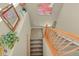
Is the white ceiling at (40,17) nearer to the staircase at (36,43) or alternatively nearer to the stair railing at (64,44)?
the staircase at (36,43)

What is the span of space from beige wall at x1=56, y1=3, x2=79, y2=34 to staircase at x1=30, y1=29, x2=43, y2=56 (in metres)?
1.14

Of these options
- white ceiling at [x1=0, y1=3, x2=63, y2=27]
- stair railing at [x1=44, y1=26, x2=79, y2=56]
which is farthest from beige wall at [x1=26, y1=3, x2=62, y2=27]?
stair railing at [x1=44, y1=26, x2=79, y2=56]

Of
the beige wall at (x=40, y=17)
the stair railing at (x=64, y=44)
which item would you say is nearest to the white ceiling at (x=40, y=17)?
the beige wall at (x=40, y=17)

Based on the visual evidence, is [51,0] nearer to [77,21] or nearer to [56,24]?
[77,21]

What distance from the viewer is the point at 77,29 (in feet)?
17.2

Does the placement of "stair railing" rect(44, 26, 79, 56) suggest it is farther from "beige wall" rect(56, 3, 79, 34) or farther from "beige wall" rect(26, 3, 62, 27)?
"beige wall" rect(26, 3, 62, 27)

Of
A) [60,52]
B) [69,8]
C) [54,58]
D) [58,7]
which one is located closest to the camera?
[54,58]

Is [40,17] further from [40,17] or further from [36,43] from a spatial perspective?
[36,43]

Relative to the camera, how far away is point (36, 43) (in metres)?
7.18

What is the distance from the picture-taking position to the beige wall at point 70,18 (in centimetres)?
514

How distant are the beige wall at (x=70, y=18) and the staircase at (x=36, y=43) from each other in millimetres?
1141

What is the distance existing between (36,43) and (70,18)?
6.97 ft

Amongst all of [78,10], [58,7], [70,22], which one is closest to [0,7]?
[78,10]

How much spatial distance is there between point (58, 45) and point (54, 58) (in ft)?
9.03
